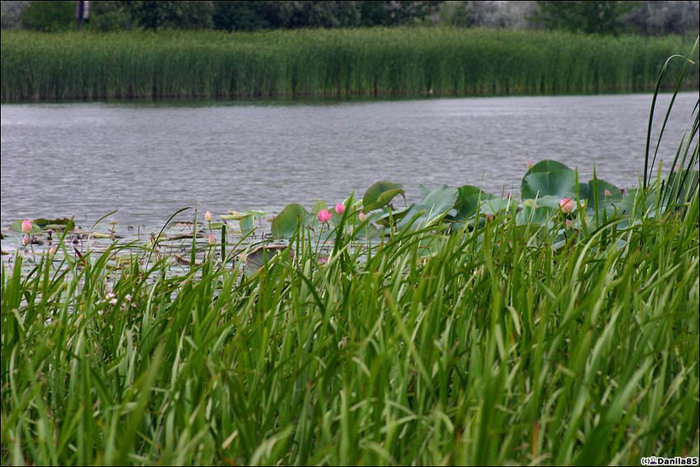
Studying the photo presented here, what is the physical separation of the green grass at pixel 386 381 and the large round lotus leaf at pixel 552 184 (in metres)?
1.66

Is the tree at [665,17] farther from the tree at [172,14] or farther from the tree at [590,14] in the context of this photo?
the tree at [172,14]

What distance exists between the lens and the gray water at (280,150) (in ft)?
21.2

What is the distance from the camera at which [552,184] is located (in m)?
3.85

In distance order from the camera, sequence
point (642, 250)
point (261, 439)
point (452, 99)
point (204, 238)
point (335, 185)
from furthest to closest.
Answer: point (452, 99)
point (335, 185)
point (204, 238)
point (642, 250)
point (261, 439)

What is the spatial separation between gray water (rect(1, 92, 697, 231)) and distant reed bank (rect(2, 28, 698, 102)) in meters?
1.89

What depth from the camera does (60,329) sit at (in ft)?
6.12

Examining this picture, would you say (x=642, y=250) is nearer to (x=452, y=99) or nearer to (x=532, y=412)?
(x=532, y=412)

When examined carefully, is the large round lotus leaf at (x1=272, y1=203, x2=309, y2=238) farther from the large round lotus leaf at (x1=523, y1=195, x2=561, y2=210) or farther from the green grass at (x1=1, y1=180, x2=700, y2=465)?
the green grass at (x1=1, y1=180, x2=700, y2=465)

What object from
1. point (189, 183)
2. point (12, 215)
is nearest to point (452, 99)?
point (189, 183)

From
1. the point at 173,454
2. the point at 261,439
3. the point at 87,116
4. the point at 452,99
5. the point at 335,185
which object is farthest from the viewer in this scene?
the point at 452,99

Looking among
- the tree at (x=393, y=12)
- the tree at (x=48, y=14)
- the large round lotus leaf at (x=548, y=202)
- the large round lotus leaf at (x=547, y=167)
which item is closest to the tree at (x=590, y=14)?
the tree at (x=393, y=12)

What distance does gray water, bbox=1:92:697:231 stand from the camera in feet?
21.2

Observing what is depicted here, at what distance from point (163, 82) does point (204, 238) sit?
13.9 m

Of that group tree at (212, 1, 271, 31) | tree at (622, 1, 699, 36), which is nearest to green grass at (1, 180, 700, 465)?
tree at (212, 1, 271, 31)
